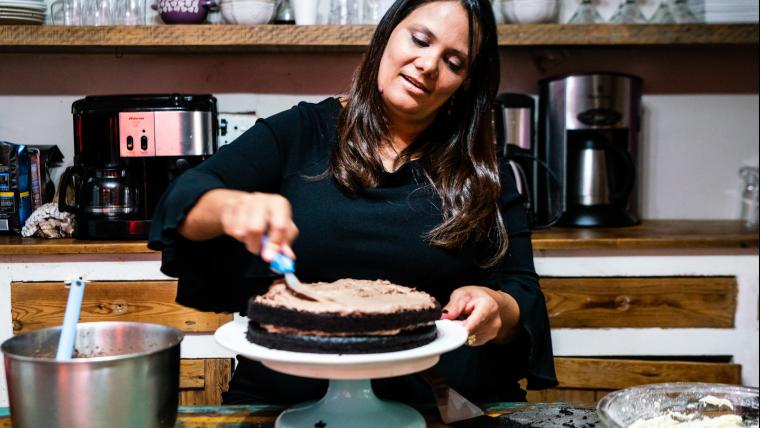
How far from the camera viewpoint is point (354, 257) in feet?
4.67

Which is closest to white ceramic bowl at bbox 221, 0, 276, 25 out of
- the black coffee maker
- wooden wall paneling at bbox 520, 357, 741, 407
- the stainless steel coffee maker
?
the black coffee maker

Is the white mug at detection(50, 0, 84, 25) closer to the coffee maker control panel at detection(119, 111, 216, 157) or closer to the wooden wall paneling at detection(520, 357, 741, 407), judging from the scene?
the coffee maker control panel at detection(119, 111, 216, 157)

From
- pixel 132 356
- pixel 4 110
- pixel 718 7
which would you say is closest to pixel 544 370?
pixel 132 356

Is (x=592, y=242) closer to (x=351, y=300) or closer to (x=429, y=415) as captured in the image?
(x=429, y=415)

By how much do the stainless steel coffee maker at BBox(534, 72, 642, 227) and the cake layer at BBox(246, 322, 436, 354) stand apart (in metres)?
1.60

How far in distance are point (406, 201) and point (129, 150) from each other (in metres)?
1.15

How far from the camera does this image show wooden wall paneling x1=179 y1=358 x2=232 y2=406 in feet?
7.37

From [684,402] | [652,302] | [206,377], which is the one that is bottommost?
[206,377]

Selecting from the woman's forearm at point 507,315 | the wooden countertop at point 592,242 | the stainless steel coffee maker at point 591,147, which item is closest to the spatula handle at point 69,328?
the woman's forearm at point 507,315

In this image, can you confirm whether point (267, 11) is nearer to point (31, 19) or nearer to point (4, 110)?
point (31, 19)

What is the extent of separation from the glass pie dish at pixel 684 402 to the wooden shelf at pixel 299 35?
1.59 m

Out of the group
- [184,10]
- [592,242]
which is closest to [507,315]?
[592,242]

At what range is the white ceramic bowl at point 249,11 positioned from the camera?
8.05 feet

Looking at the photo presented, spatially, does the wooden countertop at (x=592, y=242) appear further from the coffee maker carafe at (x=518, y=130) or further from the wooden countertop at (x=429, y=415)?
the wooden countertop at (x=429, y=415)
